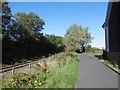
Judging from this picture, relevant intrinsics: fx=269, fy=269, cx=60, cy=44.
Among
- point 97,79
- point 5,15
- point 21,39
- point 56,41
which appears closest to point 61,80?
point 97,79

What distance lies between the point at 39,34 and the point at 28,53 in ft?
56.0

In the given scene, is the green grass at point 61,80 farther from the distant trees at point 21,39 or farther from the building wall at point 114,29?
the distant trees at point 21,39

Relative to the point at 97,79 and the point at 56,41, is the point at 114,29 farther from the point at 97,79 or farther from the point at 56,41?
the point at 56,41

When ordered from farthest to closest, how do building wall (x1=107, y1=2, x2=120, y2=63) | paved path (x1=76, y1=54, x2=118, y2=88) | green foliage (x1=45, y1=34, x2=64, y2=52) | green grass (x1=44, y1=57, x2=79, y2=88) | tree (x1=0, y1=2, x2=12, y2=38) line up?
green foliage (x1=45, y1=34, x2=64, y2=52)
tree (x1=0, y1=2, x2=12, y2=38)
building wall (x1=107, y1=2, x2=120, y2=63)
paved path (x1=76, y1=54, x2=118, y2=88)
green grass (x1=44, y1=57, x2=79, y2=88)

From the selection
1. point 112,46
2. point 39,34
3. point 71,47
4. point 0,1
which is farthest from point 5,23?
point 39,34

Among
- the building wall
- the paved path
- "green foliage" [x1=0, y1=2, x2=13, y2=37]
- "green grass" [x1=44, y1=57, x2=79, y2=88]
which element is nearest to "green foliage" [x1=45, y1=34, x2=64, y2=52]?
"green foliage" [x1=0, y1=2, x2=13, y2=37]

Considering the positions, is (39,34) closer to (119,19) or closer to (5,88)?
(119,19)

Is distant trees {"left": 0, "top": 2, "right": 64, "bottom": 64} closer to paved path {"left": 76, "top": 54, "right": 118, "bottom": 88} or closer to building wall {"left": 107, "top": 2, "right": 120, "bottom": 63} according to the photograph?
building wall {"left": 107, "top": 2, "right": 120, "bottom": 63}

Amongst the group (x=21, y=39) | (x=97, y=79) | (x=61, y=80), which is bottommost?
(x=97, y=79)

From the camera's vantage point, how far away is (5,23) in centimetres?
3950

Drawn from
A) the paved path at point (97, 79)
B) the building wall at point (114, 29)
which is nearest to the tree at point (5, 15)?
the building wall at point (114, 29)

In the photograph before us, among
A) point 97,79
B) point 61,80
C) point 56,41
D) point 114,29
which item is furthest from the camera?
point 56,41

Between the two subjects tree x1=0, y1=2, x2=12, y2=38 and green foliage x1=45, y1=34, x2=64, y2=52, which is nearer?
tree x1=0, y1=2, x2=12, y2=38

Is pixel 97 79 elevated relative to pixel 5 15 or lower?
lower
